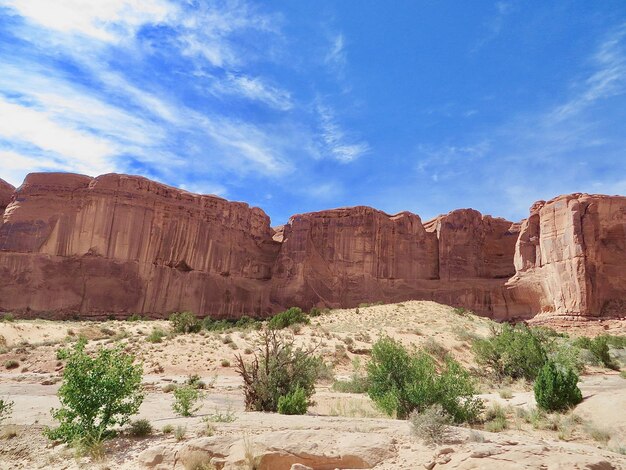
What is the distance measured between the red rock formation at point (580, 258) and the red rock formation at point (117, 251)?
30467 mm

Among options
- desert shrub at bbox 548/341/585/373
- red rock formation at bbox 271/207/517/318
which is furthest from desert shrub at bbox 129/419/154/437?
red rock formation at bbox 271/207/517/318

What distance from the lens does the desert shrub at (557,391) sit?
34.8 ft

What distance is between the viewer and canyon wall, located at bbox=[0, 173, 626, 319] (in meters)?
42.1

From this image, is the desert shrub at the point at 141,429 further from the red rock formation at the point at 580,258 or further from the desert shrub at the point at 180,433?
the red rock formation at the point at 580,258

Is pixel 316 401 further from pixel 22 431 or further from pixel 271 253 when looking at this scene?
pixel 271 253

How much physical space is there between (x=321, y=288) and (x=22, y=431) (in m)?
42.3

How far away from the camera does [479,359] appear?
65.1 feet

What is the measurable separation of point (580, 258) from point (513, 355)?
30.1 meters

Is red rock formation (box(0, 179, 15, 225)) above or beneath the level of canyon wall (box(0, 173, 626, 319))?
above

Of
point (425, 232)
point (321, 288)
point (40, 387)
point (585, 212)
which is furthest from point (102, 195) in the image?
→ point (585, 212)

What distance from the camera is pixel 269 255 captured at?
56.0 metres

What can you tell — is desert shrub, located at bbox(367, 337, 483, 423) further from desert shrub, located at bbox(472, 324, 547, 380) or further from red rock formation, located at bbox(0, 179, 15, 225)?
red rock formation, located at bbox(0, 179, 15, 225)

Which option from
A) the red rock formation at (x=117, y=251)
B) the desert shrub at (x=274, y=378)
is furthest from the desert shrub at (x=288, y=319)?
the desert shrub at (x=274, y=378)

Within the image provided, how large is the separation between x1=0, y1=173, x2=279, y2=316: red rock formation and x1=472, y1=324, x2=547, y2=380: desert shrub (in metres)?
34.5
